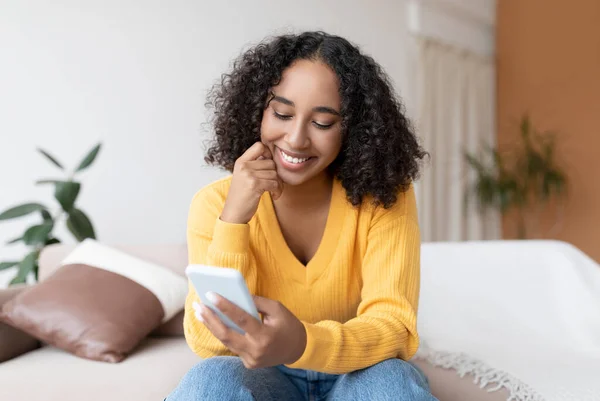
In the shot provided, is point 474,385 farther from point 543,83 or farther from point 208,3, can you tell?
point 543,83

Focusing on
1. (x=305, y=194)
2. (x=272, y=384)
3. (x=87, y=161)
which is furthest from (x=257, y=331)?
(x=87, y=161)

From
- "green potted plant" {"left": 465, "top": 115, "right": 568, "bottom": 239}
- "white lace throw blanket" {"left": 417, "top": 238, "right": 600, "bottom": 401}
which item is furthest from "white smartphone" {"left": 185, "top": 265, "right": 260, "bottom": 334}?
"green potted plant" {"left": 465, "top": 115, "right": 568, "bottom": 239}

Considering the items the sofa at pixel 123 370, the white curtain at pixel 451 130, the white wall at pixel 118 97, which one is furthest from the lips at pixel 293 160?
the white curtain at pixel 451 130

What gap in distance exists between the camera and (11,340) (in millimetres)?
2127

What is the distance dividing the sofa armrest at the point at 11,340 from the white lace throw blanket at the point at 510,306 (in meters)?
1.25

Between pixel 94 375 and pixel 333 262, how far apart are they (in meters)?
0.81

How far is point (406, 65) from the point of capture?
5.34 m

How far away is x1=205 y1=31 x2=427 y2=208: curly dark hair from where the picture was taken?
4.57 ft

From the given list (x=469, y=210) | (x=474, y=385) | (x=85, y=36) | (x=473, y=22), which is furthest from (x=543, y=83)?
(x=474, y=385)

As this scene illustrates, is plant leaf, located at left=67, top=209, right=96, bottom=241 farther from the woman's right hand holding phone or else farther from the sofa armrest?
the woman's right hand holding phone

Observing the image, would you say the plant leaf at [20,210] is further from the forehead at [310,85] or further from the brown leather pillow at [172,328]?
the forehead at [310,85]

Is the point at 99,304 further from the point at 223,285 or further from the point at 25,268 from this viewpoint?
the point at 223,285

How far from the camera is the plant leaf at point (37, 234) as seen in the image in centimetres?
290

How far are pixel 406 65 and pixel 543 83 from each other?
4.48 feet
